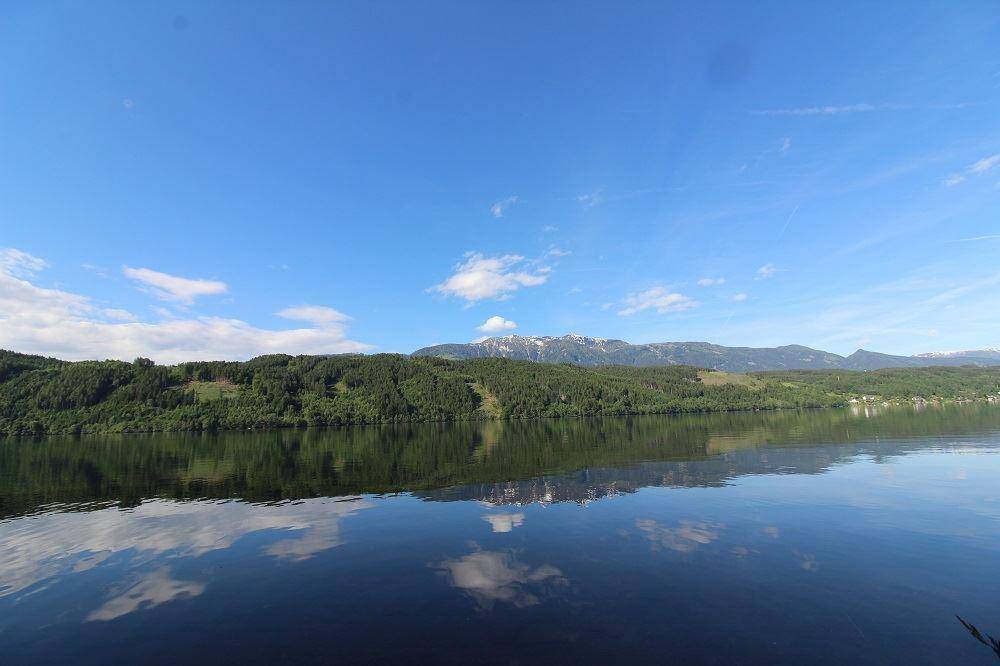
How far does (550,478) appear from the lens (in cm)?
5803

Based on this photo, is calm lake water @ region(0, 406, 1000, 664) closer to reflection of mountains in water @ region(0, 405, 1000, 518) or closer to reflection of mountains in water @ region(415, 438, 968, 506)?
reflection of mountains in water @ region(415, 438, 968, 506)

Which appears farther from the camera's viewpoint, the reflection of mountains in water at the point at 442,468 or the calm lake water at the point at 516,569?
the reflection of mountains in water at the point at 442,468

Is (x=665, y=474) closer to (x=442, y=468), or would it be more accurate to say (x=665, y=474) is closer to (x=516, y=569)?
(x=442, y=468)

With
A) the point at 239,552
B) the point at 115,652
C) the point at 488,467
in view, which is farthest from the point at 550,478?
the point at 115,652

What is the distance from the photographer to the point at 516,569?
27062 mm

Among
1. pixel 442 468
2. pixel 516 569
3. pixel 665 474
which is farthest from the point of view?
pixel 442 468

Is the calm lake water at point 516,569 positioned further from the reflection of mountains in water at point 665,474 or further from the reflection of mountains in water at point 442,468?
the reflection of mountains in water at point 442,468

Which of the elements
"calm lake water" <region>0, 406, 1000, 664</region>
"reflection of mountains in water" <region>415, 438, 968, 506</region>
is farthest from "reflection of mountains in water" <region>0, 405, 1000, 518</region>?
"calm lake water" <region>0, 406, 1000, 664</region>

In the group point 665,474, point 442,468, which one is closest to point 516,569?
point 665,474

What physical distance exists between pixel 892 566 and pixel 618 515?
17656mm

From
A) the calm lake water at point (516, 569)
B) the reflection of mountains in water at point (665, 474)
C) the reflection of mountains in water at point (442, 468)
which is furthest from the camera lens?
the reflection of mountains in water at point (442, 468)

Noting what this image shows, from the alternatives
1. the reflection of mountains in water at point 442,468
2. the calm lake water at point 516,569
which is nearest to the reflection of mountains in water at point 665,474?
the reflection of mountains in water at point 442,468

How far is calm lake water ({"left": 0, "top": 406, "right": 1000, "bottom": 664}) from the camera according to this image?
1908 centimetres

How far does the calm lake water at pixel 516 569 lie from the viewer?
1908cm
